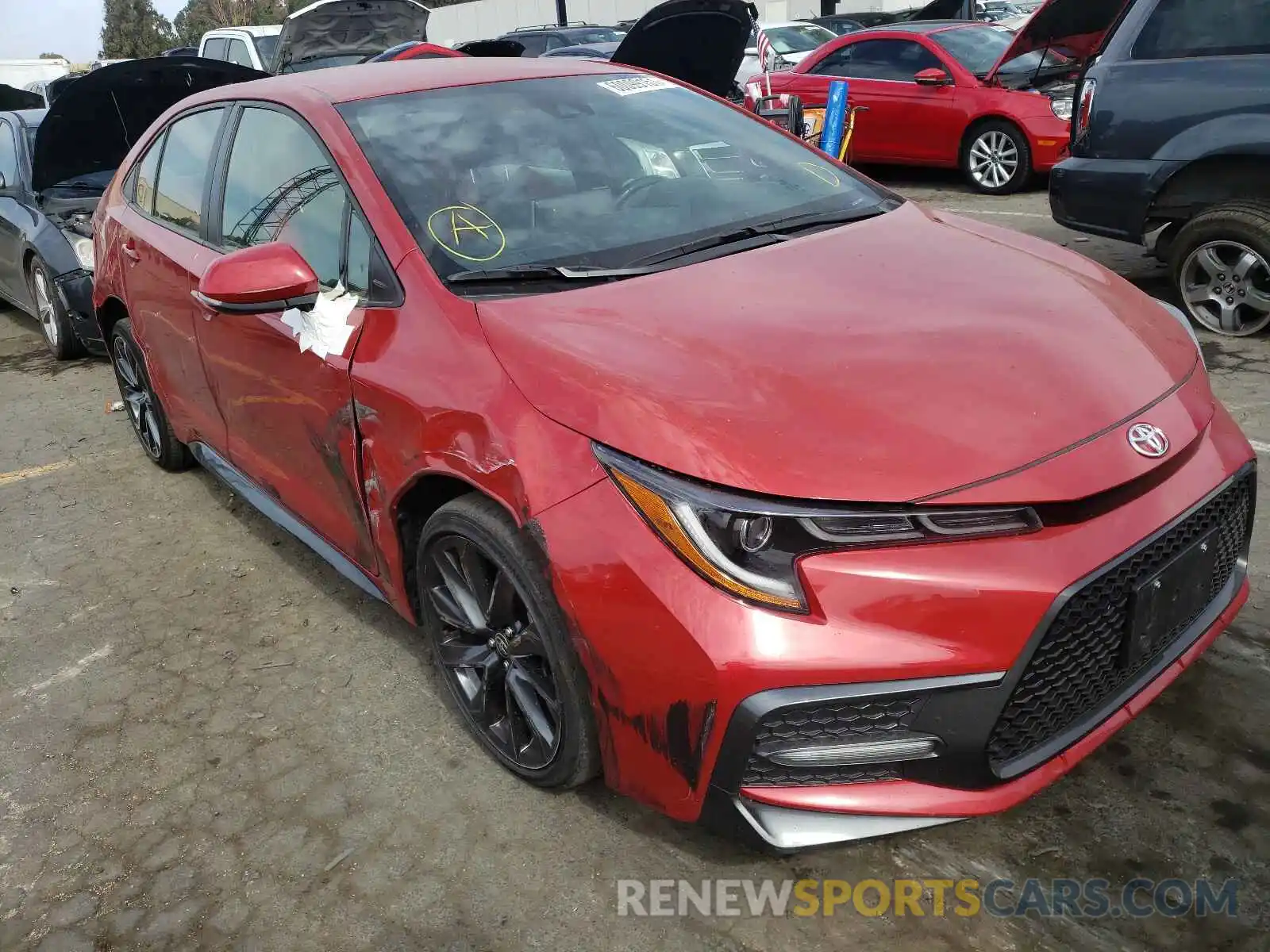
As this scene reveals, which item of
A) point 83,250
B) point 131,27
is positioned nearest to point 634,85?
point 83,250

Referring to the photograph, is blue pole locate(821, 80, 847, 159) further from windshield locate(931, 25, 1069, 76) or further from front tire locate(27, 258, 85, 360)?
front tire locate(27, 258, 85, 360)

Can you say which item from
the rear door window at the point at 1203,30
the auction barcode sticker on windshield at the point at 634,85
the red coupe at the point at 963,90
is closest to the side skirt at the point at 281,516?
the auction barcode sticker on windshield at the point at 634,85

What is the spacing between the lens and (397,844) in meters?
2.43

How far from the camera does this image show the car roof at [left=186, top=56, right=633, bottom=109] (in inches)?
121

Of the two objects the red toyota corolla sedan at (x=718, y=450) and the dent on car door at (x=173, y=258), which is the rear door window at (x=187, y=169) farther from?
the red toyota corolla sedan at (x=718, y=450)

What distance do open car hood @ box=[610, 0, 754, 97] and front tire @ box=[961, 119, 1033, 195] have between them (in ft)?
8.01

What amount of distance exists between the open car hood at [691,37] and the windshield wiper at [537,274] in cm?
542

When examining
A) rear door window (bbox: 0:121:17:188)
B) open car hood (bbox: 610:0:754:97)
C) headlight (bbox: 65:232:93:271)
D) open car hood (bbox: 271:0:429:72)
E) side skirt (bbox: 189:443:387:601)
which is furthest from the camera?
open car hood (bbox: 271:0:429:72)

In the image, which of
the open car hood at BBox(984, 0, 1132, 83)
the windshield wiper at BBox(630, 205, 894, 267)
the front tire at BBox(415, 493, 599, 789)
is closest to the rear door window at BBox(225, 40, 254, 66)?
the open car hood at BBox(984, 0, 1132, 83)

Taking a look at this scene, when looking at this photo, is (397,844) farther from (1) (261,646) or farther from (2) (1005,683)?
(2) (1005,683)

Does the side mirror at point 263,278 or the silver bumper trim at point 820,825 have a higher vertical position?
the side mirror at point 263,278

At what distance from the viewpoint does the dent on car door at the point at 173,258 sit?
3.63 metres

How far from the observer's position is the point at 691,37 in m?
7.79

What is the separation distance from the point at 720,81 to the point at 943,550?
7184 millimetres
